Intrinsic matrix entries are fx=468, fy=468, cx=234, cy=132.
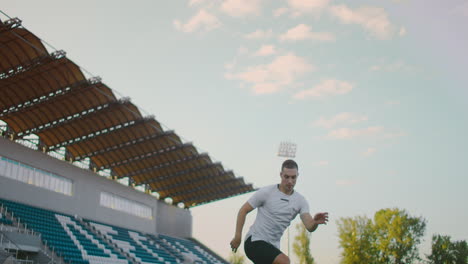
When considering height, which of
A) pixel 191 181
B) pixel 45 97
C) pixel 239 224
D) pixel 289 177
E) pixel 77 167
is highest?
pixel 45 97

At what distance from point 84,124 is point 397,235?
44.2 meters

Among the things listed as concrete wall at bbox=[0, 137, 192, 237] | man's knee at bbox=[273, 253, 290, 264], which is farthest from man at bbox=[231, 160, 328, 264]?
concrete wall at bbox=[0, 137, 192, 237]

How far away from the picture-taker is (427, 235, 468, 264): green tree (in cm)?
5928

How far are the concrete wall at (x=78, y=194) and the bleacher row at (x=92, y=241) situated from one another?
68 centimetres

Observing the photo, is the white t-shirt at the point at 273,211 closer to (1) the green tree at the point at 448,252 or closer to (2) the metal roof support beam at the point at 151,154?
(2) the metal roof support beam at the point at 151,154

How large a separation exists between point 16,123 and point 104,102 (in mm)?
6335

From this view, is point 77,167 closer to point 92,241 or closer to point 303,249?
point 92,241

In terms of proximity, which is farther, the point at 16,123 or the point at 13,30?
the point at 16,123

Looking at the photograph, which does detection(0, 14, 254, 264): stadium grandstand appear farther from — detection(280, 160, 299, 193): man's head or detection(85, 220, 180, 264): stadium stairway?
detection(280, 160, 299, 193): man's head

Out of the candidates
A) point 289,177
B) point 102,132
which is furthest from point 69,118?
point 289,177

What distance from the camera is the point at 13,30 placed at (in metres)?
24.5

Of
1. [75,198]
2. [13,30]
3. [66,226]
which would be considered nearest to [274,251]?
[13,30]

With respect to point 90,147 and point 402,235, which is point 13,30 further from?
point 402,235

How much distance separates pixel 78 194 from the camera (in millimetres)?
36781
